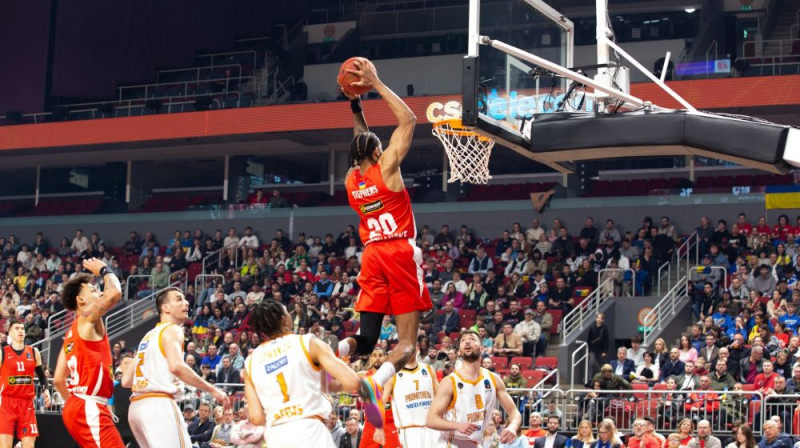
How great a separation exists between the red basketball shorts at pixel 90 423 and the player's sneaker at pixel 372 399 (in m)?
3.34

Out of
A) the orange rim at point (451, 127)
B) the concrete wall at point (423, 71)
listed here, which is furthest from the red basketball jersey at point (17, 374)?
the concrete wall at point (423, 71)

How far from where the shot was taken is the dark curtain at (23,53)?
1409 inches

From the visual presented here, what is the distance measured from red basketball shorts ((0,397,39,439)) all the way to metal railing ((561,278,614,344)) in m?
10.5

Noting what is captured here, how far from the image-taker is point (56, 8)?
119 feet

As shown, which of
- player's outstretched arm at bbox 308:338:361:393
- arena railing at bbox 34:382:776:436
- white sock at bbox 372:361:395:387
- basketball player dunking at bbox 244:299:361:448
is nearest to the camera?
player's outstretched arm at bbox 308:338:361:393

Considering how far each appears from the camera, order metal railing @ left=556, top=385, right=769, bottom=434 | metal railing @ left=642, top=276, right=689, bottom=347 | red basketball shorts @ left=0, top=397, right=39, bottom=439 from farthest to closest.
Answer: metal railing @ left=642, top=276, right=689, bottom=347 < metal railing @ left=556, top=385, right=769, bottom=434 < red basketball shorts @ left=0, top=397, right=39, bottom=439

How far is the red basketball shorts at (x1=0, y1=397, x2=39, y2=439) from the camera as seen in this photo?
14.8 meters

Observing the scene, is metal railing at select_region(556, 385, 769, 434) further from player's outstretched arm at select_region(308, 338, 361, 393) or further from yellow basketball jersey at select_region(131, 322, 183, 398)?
player's outstretched arm at select_region(308, 338, 361, 393)

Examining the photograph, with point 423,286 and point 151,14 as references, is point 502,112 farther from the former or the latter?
point 151,14

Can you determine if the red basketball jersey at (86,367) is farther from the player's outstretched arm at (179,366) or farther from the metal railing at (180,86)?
the metal railing at (180,86)

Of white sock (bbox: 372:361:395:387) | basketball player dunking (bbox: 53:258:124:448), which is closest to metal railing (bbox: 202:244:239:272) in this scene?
basketball player dunking (bbox: 53:258:124:448)

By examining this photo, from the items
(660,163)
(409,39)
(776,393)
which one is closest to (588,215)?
(660,163)

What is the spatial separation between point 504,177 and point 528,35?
60.6 ft

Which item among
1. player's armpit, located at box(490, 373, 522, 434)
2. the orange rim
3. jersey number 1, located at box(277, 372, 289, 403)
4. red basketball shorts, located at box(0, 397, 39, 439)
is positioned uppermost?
the orange rim
